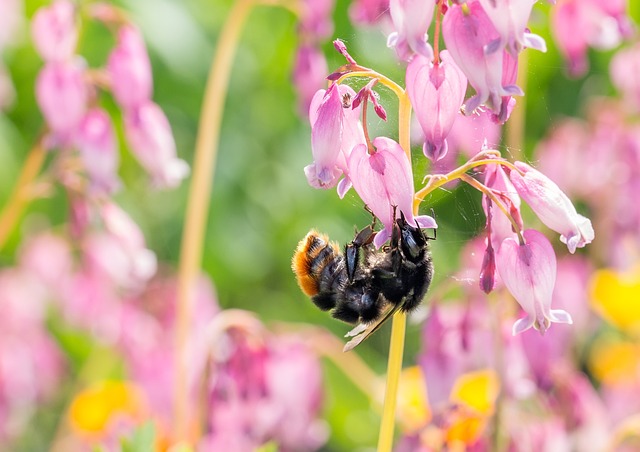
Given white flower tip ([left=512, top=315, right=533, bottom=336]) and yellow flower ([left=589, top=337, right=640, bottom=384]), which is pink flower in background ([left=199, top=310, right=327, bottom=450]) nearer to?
white flower tip ([left=512, top=315, right=533, bottom=336])

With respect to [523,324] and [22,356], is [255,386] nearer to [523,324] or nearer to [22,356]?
[523,324]

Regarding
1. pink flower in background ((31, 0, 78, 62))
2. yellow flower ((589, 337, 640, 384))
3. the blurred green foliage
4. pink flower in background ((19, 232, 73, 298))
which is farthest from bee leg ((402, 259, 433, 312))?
the blurred green foliage

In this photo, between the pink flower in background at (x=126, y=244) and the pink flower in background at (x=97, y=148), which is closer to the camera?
the pink flower in background at (x=97, y=148)

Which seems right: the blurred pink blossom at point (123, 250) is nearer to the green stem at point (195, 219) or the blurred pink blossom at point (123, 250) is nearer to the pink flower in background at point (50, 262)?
the green stem at point (195, 219)

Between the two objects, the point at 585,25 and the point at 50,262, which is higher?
the point at 585,25

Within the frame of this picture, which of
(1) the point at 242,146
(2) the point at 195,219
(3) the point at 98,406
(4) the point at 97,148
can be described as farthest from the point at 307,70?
(1) the point at 242,146

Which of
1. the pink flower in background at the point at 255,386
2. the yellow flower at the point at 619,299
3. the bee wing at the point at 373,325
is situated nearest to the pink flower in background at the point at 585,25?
the pink flower in background at the point at 255,386
